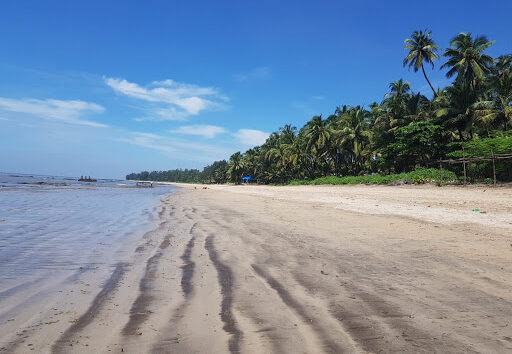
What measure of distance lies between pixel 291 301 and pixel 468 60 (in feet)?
136

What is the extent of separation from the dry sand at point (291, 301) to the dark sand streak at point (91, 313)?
0.04ft

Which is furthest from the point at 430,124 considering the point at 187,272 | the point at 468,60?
the point at 187,272

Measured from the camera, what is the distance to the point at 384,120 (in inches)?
1558

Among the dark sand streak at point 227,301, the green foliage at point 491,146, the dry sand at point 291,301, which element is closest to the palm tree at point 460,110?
the green foliage at point 491,146

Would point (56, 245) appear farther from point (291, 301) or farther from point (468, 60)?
point (468, 60)

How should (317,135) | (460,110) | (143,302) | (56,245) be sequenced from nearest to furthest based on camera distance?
(143,302)
(56,245)
(460,110)
(317,135)

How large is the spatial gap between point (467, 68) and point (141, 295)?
1679 inches

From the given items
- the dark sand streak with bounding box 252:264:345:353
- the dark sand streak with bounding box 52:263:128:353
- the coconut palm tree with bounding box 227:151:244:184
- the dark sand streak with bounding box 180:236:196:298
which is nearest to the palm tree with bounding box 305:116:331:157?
the coconut palm tree with bounding box 227:151:244:184

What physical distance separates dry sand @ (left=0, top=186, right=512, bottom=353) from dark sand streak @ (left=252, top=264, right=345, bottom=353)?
12 millimetres

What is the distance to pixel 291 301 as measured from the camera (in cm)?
328

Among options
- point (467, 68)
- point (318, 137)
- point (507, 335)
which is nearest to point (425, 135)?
point (467, 68)

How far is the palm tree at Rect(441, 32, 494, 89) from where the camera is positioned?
34406mm

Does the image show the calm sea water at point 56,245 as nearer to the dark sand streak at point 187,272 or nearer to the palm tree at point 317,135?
the dark sand streak at point 187,272

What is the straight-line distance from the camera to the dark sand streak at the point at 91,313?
2.34 metres
